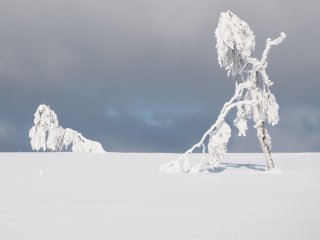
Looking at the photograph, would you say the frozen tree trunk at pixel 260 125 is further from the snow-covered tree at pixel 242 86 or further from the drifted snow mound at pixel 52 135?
the drifted snow mound at pixel 52 135

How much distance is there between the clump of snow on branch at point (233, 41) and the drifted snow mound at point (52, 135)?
2618 centimetres

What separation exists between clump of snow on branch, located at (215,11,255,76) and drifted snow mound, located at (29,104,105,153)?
26.2 m

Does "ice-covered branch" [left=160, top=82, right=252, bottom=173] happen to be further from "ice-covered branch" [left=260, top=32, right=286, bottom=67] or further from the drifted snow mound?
the drifted snow mound

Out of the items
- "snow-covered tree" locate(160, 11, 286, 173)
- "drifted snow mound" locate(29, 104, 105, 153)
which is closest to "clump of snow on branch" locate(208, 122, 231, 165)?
"snow-covered tree" locate(160, 11, 286, 173)

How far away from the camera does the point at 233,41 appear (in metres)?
24.0

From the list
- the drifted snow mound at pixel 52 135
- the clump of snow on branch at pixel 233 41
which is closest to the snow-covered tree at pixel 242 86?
the clump of snow on branch at pixel 233 41

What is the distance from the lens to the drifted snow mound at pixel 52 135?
48750 millimetres
